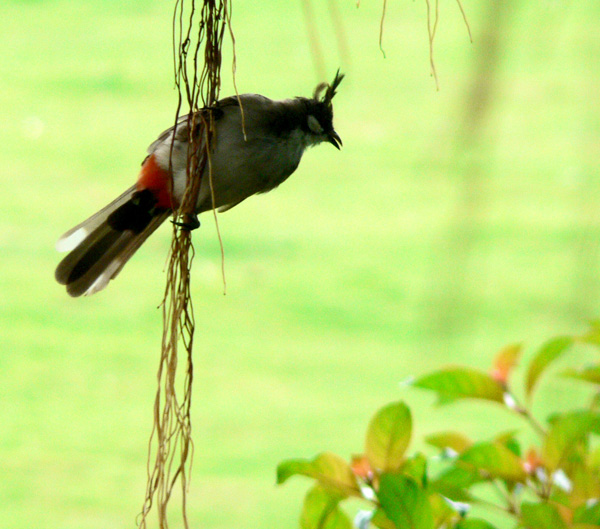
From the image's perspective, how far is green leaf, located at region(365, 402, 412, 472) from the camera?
3.68ft

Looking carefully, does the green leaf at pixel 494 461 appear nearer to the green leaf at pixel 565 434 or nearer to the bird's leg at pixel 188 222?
the green leaf at pixel 565 434

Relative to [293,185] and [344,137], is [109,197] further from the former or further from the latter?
[344,137]

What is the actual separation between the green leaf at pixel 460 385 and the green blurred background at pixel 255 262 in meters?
1.37

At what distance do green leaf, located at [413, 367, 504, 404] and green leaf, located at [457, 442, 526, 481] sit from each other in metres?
0.10

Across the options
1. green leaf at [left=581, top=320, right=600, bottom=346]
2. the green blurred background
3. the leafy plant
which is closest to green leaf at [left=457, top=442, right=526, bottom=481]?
the leafy plant

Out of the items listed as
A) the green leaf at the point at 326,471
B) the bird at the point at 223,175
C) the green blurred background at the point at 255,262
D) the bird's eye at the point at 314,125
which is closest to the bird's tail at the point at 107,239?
the bird at the point at 223,175

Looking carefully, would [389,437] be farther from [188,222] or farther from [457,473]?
[188,222]

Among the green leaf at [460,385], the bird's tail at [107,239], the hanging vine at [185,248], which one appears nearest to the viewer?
the hanging vine at [185,248]

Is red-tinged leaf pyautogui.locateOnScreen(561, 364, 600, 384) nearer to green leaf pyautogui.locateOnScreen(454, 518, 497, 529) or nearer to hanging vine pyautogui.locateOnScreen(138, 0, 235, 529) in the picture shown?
green leaf pyautogui.locateOnScreen(454, 518, 497, 529)

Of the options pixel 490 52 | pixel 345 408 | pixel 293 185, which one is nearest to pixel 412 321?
pixel 345 408

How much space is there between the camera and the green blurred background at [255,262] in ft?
A: 10.8

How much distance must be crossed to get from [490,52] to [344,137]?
3.90 metres

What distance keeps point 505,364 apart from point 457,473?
31 centimetres

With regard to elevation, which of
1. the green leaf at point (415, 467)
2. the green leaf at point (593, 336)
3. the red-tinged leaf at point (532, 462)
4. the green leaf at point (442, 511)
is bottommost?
the green leaf at point (442, 511)
